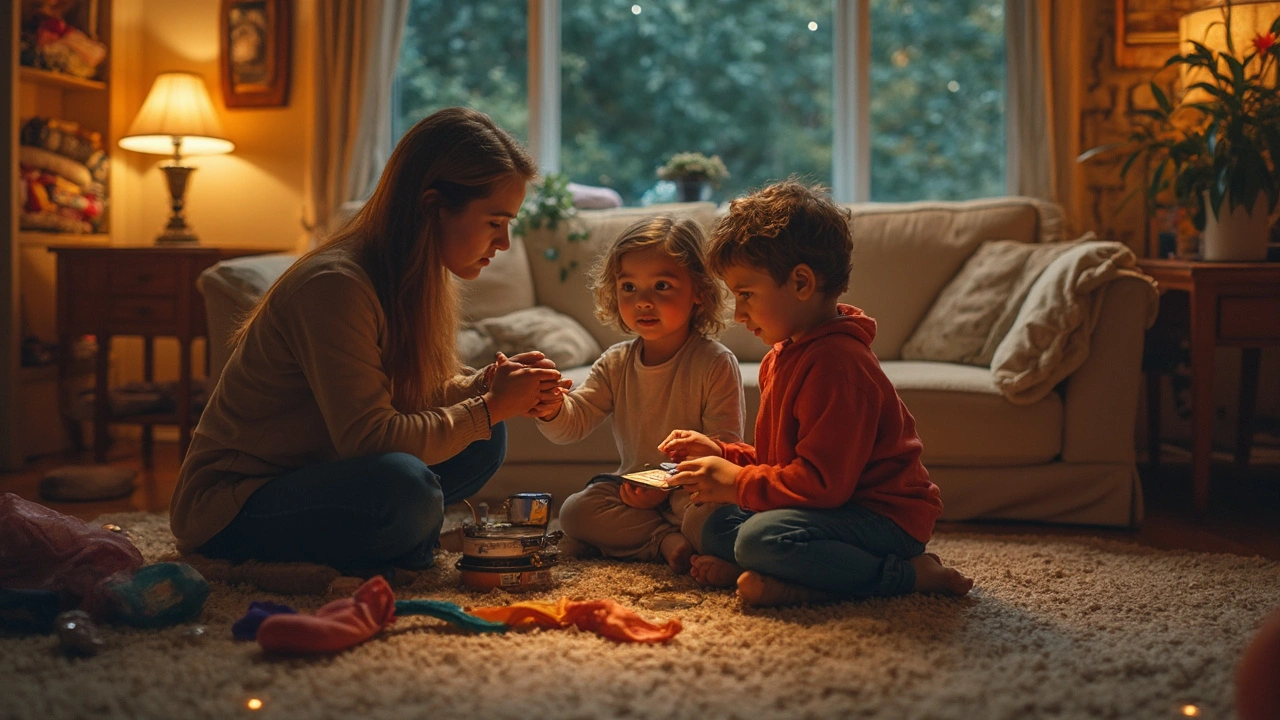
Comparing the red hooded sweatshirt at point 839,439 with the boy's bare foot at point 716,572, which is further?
the boy's bare foot at point 716,572

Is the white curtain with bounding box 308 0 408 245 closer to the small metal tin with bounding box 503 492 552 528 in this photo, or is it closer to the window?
the window

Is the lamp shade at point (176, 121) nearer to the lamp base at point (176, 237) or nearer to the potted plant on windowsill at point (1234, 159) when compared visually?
the lamp base at point (176, 237)

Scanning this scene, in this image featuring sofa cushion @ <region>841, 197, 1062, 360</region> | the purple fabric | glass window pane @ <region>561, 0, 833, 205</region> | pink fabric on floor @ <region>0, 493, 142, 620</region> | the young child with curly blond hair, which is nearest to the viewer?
the purple fabric

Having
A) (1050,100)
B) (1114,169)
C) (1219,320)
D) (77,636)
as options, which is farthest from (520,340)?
(1114,169)

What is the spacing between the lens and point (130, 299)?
3.63 m

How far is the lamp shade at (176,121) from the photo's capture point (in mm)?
3875

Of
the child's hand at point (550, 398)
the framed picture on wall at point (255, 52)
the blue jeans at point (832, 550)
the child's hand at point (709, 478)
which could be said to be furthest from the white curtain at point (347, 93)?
the blue jeans at point (832, 550)

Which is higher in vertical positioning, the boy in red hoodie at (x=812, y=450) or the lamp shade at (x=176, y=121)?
the lamp shade at (x=176, y=121)

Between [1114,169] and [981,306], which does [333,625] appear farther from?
[1114,169]

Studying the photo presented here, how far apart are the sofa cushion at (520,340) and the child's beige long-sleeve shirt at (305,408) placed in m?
0.99

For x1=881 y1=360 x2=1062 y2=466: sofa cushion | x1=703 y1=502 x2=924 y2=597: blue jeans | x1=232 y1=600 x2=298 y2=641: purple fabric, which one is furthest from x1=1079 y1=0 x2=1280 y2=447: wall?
x1=232 y1=600 x2=298 y2=641: purple fabric

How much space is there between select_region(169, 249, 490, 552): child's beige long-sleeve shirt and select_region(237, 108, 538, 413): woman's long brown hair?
0.11 ft

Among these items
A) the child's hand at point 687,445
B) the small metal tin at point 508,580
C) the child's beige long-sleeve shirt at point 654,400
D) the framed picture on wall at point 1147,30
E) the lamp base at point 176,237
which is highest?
the framed picture on wall at point 1147,30

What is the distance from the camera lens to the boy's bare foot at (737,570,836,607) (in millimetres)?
1837
